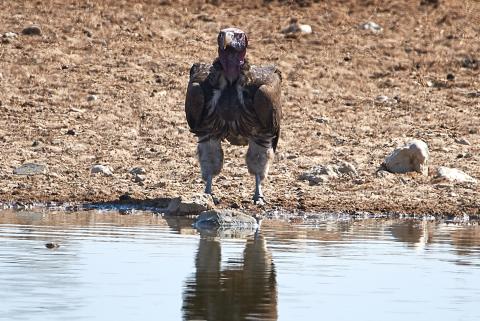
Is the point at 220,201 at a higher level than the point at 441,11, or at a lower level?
lower

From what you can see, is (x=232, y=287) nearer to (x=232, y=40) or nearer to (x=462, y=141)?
(x=232, y=40)

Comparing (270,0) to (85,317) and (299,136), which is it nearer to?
(299,136)

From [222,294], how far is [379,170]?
294 inches

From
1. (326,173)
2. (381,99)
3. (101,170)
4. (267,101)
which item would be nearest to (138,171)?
(101,170)

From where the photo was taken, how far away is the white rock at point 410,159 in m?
17.4

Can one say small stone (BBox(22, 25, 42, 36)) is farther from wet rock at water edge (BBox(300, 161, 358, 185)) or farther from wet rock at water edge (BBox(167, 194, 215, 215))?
wet rock at water edge (BBox(167, 194, 215, 215))

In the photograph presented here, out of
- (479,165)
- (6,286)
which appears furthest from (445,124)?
(6,286)

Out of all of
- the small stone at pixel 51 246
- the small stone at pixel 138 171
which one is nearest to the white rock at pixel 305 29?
the small stone at pixel 138 171

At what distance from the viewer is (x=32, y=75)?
21.1m

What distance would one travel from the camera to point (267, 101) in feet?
50.2

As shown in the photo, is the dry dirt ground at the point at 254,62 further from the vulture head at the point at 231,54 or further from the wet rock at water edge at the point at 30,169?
the vulture head at the point at 231,54

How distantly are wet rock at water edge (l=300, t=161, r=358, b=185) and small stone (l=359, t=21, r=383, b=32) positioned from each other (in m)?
7.69

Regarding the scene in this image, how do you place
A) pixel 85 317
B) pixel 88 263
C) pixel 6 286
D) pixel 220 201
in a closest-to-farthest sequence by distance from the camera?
pixel 85 317 < pixel 6 286 < pixel 88 263 < pixel 220 201

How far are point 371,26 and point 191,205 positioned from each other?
34.7ft
